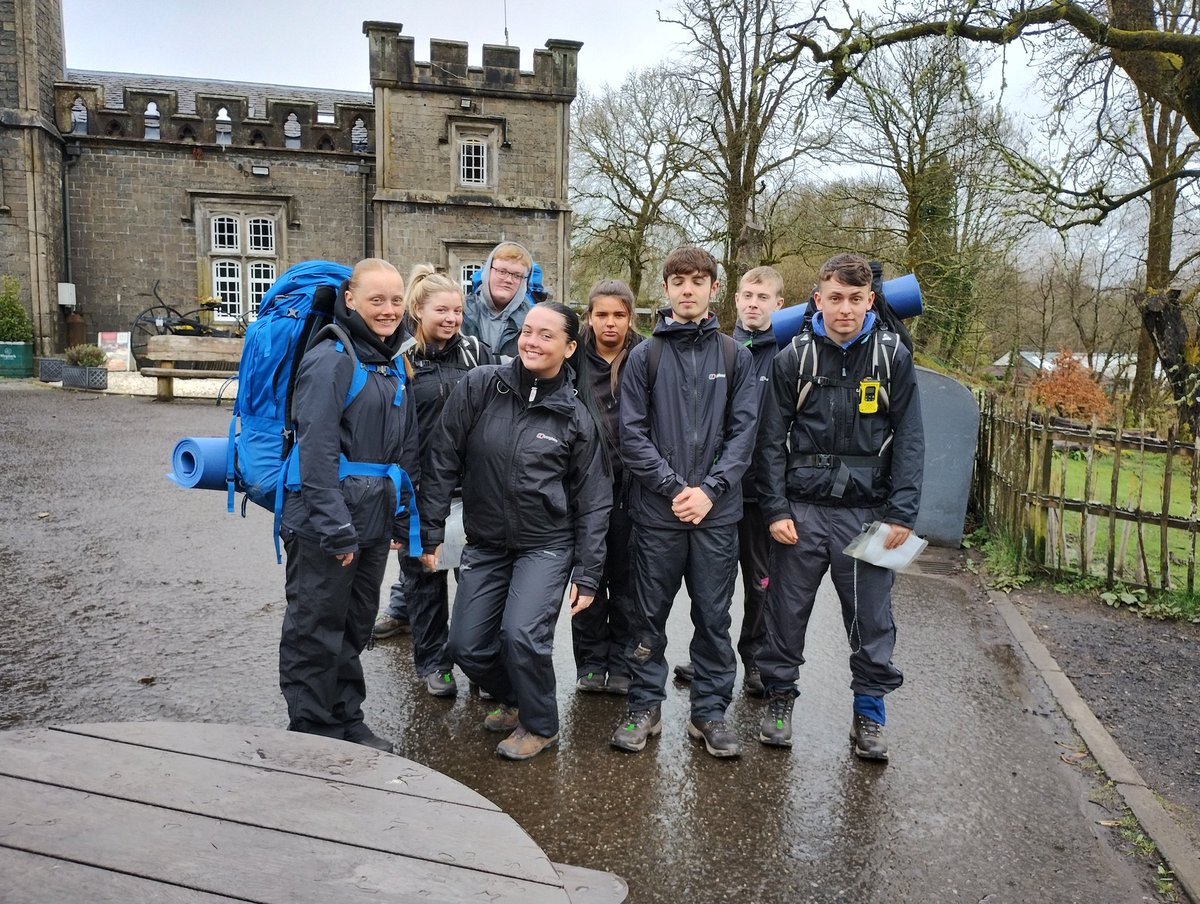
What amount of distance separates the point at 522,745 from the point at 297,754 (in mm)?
1722

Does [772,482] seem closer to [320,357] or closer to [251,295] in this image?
[320,357]

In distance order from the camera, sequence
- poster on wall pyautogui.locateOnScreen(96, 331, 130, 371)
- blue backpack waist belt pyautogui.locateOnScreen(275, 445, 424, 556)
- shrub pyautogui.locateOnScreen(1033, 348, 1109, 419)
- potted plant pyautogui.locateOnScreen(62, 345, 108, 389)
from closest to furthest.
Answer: blue backpack waist belt pyautogui.locateOnScreen(275, 445, 424, 556), shrub pyautogui.locateOnScreen(1033, 348, 1109, 419), potted plant pyautogui.locateOnScreen(62, 345, 108, 389), poster on wall pyautogui.locateOnScreen(96, 331, 130, 371)

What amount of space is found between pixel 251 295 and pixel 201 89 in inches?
342

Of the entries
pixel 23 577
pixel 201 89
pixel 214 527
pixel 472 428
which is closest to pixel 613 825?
pixel 472 428

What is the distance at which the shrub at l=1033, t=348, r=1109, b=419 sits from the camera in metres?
14.3

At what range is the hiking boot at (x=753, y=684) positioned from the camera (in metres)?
4.60

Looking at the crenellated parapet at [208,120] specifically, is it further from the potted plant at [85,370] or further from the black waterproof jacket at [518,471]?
the black waterproof jacket at [518,471]

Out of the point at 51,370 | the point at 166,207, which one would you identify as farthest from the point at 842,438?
the point at 166,207

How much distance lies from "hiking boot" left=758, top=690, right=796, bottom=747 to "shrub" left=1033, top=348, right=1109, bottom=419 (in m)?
11.4

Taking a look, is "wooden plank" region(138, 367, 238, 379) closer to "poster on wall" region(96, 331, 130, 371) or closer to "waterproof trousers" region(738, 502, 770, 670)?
"poster on wall" region(96, 331, 130, 371)

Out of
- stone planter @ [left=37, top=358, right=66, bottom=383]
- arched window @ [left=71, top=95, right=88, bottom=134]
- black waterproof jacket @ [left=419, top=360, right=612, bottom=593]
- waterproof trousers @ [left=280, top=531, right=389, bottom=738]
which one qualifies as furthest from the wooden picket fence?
arched window @ [left=71, top=95, right=88, bottom=134]

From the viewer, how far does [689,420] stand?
3891mm

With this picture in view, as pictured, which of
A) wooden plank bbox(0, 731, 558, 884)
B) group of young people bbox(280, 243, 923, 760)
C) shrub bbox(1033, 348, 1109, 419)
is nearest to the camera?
wooden plank bbox(0, 731, 558, 884)

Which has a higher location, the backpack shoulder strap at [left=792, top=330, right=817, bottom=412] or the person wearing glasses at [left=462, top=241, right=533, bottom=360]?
the person wearing glasses at [left=462, top=241, right=533, bottom=360]
